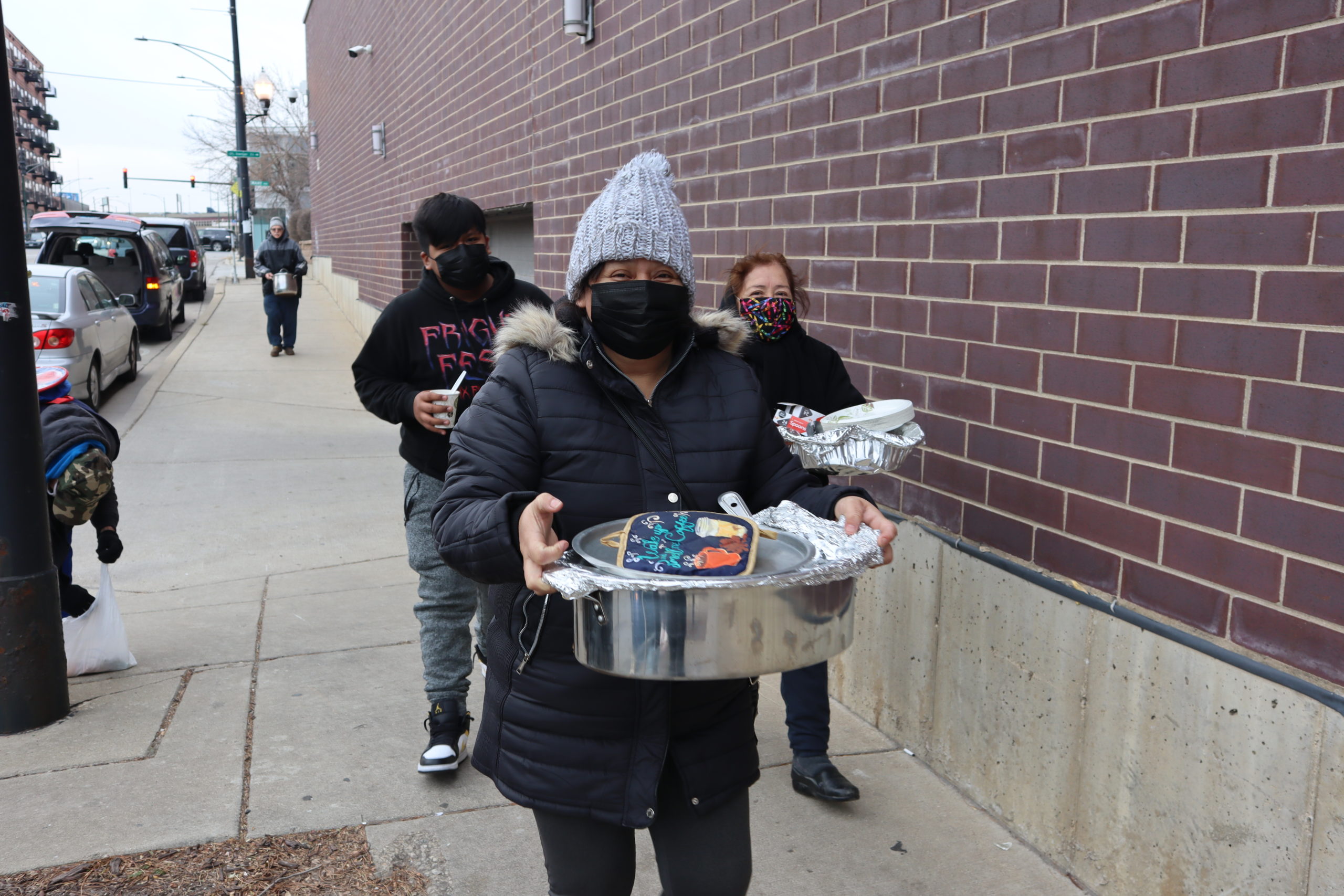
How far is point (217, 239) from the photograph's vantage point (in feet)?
197

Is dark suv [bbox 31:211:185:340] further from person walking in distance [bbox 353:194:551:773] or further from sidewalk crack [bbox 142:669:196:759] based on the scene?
person walking in distance [bbox 353:194:551:773]

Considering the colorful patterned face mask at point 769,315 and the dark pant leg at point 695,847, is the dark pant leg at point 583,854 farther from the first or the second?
the colorful patterned face mask at point 769,315

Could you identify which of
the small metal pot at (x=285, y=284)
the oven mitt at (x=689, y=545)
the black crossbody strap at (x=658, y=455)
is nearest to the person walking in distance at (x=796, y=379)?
the black crossbody strap at (x=658, y=455)

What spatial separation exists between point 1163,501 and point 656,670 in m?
1.64

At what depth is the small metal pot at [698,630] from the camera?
1.73 m

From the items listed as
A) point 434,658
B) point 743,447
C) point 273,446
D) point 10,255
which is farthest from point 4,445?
point 273,446

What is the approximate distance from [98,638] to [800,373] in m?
3.13

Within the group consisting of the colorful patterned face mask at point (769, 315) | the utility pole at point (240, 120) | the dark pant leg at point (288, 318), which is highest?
the utility pole at point (240, 120)

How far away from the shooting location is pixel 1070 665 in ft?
10.1

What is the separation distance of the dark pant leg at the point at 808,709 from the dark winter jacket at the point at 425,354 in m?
1.34

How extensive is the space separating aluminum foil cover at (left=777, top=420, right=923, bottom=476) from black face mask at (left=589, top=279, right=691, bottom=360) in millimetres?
940

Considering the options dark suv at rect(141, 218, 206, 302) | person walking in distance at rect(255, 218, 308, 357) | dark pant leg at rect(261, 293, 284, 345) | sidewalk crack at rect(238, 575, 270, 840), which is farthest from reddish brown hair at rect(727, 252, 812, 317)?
dark suv at rect(141, 218, 206, 302)

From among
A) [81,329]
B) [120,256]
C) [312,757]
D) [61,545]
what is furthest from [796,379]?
[120,256]

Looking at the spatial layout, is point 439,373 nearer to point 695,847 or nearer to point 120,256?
point 695,847
